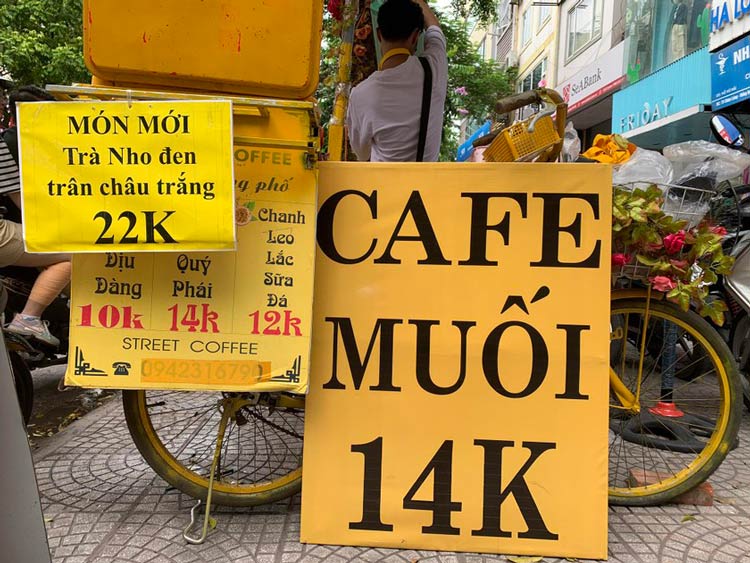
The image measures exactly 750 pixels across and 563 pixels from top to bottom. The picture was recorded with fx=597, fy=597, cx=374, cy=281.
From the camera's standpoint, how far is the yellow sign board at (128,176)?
1.93 m

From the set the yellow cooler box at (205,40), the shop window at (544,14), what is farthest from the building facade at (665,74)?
the yellow cooler box at (205,40)

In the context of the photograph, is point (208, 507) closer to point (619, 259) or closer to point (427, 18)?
point (619, 259)

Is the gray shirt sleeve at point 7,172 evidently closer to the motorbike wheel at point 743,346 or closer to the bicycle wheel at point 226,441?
the bicycle wheel at point 226,441

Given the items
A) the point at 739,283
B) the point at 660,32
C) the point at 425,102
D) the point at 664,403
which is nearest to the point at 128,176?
the point at 425,102

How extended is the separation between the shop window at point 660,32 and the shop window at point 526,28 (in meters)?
10.2

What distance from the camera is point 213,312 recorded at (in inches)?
85.8

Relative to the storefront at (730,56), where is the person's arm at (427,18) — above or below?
below

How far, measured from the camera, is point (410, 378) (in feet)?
7.48

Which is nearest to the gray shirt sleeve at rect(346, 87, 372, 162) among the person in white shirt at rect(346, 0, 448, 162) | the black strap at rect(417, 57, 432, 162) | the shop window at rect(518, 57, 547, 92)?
the person in white shirt at rect(346, 0, 448, 162)

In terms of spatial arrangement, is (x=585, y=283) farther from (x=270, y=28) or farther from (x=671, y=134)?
(x=671, y=134)

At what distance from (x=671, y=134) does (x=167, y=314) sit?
11.9m

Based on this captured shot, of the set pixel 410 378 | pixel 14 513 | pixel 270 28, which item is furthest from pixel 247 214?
pixel 14 513

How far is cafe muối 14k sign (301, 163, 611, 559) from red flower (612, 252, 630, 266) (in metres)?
0.16

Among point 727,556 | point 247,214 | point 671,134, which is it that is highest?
Result: point 671,134
